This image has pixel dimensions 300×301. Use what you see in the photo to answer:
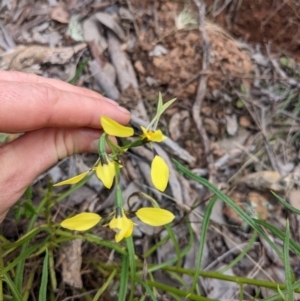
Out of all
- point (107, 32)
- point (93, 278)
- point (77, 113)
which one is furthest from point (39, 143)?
point (107, 32)

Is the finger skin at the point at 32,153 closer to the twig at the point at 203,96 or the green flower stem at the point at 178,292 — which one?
the green flower stem at the point at 178,292

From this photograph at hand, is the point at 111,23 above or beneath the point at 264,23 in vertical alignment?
beneath

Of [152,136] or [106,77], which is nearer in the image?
[152,136]

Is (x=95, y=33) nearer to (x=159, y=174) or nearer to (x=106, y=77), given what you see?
(x=106, y=77)

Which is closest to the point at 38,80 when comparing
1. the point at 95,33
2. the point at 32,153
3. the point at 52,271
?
the point at 32,153

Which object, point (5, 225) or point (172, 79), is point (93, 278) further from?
point (172, 79)

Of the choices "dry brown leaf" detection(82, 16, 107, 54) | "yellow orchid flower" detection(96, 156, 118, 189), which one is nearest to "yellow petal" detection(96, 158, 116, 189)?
"yellow orchid flower" detection(96, 156, 118, 189)
